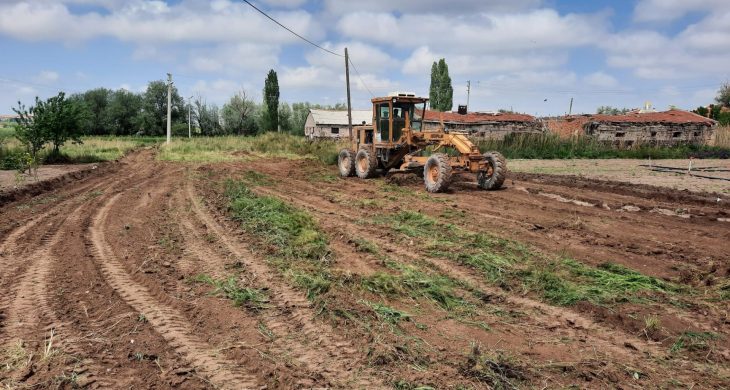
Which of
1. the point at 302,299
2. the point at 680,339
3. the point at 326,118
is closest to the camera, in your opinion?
the point at 680,339

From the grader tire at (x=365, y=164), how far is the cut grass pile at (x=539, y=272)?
749 centimetres

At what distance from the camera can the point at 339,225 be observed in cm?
829

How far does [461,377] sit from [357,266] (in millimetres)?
2707

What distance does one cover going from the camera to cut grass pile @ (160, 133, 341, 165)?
24359 millimetres

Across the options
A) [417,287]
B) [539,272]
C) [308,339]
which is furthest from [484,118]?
[308,339]

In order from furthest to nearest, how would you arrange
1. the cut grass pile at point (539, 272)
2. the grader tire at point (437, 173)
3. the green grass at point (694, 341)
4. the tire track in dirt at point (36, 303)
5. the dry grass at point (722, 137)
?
the dry grass at point (722, 137)
the grader tire at point (437, 173)
the cut grass pile at point (539, 272)
the green grass at point (694, 341)
the tire track in dirt at point (36, 303)

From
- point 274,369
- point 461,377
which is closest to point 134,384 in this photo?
point 274,369

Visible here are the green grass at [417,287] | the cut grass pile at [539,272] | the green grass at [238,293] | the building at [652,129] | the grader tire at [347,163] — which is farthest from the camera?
the building at [652,129]

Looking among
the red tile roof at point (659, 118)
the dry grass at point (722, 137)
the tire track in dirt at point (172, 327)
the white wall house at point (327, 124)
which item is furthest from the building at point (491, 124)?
the tire track in dirt at point (172, 327)

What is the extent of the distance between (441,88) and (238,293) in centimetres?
6295

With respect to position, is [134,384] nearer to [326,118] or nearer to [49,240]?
[49,240]

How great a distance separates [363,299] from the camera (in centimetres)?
484

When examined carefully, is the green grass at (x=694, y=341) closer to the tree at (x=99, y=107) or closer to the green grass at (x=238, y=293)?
the green grass at (x=238, y=293)

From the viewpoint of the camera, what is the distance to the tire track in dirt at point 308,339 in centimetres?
343
